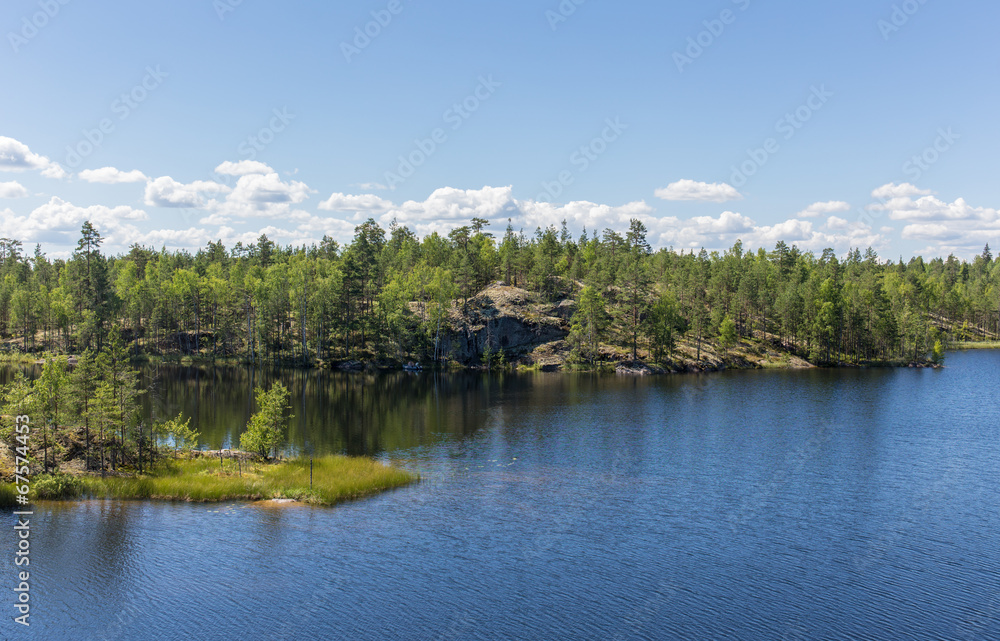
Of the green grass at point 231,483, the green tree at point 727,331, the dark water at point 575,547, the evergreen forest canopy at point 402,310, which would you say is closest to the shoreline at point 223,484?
the green grass at point 231,483

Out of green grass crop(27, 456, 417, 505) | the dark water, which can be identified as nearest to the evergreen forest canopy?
the dark water

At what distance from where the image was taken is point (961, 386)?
125625mm

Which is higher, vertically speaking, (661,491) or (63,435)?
(63,435)

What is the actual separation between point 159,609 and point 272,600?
20.1ft

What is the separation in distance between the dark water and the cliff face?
80761 mm

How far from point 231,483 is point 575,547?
30.7 meters

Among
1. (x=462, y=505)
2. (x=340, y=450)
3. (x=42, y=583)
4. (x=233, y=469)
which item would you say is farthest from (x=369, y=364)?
(x=42, y=583)

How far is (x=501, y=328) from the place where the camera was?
16325cm

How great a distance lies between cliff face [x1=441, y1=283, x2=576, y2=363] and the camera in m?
162

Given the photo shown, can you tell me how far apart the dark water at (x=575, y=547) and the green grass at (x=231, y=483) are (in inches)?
84.8

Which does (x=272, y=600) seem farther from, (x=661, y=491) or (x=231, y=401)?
(x=231, y=401)

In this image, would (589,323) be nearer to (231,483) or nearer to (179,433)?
(179,433)

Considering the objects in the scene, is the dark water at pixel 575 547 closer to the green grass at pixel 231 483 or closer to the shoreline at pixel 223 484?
the shoreline at pixel 223 484

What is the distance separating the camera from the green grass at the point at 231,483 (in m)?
52.5
